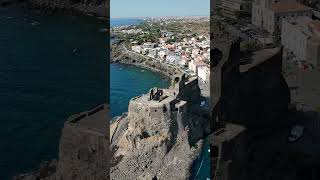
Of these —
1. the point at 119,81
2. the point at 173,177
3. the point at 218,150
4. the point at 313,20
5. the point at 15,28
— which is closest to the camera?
the point at 218,150

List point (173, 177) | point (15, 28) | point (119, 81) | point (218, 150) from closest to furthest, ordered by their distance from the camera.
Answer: point (218, 150) → point (119, 81) → point (15, 28) → point (173, 177)

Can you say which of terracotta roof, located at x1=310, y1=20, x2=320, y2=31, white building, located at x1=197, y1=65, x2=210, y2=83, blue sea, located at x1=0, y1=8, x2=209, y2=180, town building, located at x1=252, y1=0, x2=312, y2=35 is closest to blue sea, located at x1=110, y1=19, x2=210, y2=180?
blue sea, located at x1=0, y1=8, x2=209, y2=180

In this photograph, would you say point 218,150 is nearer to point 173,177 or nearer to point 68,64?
point 68,64

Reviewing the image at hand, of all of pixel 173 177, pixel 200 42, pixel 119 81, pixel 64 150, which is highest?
pixel 200 42

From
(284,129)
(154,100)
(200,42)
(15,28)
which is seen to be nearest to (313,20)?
(284,129)

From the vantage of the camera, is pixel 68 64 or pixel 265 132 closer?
pixel 265 132

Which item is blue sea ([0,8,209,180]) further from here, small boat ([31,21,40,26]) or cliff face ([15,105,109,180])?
cliff face ([15,105,109,180])

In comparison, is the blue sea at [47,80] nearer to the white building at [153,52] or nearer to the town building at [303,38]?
the white building at [153,52]

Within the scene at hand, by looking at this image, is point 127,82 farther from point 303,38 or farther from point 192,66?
point 303,38
